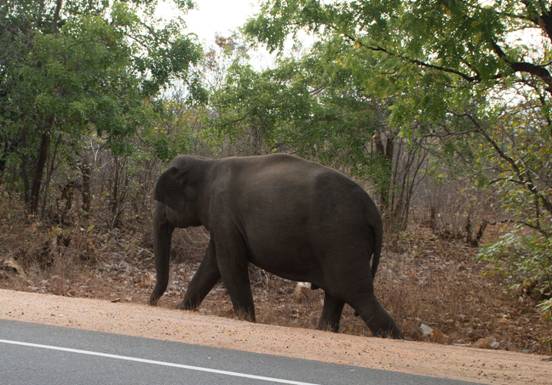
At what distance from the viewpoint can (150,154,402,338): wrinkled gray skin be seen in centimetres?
1205

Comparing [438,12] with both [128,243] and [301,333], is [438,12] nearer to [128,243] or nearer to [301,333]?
[301,333]

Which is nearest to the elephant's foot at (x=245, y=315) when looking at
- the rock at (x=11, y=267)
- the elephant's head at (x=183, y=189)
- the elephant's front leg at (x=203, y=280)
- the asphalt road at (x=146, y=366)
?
the elephant's front leg at (x=203, y=280)

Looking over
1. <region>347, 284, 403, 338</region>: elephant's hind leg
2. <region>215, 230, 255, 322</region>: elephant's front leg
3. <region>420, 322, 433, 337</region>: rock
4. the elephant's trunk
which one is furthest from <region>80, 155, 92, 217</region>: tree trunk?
<region>347, 284, 403, 338</region>: elephant's hind leg

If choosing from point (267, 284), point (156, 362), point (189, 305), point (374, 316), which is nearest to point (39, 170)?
point (267, 284)

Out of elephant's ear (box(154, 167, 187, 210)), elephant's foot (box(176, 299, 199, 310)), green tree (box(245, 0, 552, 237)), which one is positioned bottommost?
elephant's foot (box(176, 299, 199, 310))

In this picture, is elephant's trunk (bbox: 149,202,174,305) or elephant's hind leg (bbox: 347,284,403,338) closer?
elephant's hind leg (bbox: 347,284,403,338)

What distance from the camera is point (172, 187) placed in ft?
46.4

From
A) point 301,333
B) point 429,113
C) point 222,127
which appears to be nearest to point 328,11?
point 429,113

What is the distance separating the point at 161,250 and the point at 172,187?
1.07 meters

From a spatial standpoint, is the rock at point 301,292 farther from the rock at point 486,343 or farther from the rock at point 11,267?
the rock at point 11,267

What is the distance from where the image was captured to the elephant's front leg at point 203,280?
1348 cm

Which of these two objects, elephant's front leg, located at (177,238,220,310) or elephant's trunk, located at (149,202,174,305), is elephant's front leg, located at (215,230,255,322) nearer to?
elephant's front leg, located at (177,238,220,310)

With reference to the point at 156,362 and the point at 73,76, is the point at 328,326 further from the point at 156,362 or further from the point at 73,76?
the point at 73,76

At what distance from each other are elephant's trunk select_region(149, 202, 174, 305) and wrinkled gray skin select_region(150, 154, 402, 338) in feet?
0.08
